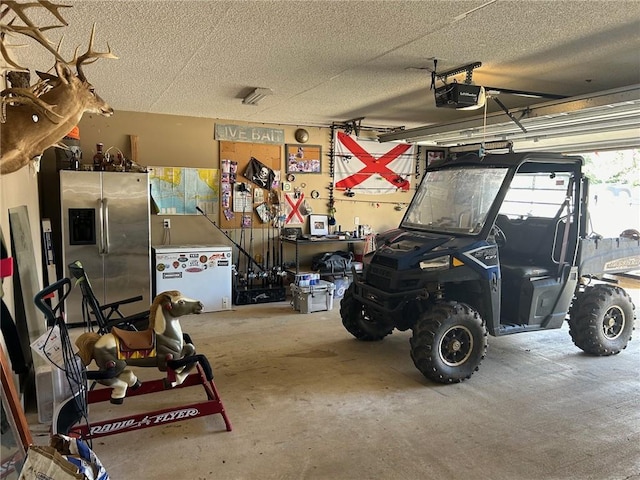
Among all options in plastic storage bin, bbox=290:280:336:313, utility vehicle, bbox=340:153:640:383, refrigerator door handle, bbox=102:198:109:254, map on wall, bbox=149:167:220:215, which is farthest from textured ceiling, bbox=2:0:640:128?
plastic storage bin, bbox=290:280:336:313

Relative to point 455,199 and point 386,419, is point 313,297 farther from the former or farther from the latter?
point 386,419

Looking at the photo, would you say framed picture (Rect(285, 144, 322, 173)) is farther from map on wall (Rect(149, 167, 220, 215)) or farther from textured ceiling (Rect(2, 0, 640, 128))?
textured ceiling (Rect(2, 0, 640, 128))

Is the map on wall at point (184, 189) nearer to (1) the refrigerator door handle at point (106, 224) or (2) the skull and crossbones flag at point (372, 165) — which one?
(1) the refrigerator door handle at point (106, 224)

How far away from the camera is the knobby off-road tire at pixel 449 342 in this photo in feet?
11.7

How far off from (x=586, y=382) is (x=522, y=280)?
97cm

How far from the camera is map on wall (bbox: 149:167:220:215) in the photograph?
238 inches

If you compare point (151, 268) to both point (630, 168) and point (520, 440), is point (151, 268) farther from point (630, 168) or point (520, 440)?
point (630, 168)

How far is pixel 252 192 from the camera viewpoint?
6617 millimetres

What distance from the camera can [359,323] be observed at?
4641mm

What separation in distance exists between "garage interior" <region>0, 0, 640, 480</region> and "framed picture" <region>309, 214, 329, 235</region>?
1490 mm

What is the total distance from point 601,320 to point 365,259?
7.61 ft

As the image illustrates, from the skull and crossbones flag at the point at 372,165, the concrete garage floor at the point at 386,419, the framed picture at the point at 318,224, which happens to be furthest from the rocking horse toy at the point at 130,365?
the skull and crossbones flag at the point at 372,165

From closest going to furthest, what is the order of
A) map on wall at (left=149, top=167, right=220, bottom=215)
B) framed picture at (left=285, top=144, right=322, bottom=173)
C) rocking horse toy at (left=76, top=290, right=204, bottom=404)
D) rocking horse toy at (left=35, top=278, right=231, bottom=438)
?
rocking horse toy at (left=35, top=278, right=231, bottom=438)
rocking horse toy at (left=76, top=290, right=204, bottom=404)
map on wall at (left=149, top=167, right=220, bottom=215)
framed picture at (left=285, top=144, right=322, bottom=173)

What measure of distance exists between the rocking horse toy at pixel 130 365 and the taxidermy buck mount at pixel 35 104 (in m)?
0.90
